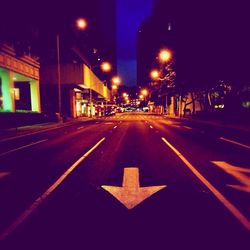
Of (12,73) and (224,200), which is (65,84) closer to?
(12,73)

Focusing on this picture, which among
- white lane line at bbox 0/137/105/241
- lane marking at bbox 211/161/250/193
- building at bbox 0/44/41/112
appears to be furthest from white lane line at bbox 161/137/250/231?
building at bbox 0/44/41/112

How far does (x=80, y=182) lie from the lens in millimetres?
6668

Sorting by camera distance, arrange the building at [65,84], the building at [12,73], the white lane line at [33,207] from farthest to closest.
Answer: the building at [65,84], the building at [12,73], the white lane line at [33,207]

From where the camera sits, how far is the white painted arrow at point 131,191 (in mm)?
5203

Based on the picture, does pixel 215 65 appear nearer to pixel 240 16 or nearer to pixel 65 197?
pixel 240 16

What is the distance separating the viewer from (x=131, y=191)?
5812 millimetres

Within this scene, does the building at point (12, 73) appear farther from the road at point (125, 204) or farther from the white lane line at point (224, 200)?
the white lane line at point (224, 200)

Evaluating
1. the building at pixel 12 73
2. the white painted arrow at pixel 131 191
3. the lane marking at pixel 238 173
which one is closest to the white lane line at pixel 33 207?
the white painted arrow at pixel 131 191

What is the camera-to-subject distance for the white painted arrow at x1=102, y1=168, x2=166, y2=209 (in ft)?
17.1

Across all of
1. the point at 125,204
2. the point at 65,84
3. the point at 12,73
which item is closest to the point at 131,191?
the point at 125,204

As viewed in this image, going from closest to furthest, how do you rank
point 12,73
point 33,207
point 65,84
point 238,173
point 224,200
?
point 33,207 < point 224,200 < point 238,173 < point 12,73 < point 65,84

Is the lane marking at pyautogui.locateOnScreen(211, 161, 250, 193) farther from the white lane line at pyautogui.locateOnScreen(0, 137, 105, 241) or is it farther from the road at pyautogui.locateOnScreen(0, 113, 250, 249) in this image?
the white lane line at pyautogui.locateOnScreen(0, 137, 105, 241)

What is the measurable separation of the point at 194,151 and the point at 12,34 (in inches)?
523

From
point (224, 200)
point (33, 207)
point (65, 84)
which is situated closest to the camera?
point (33, 207)
